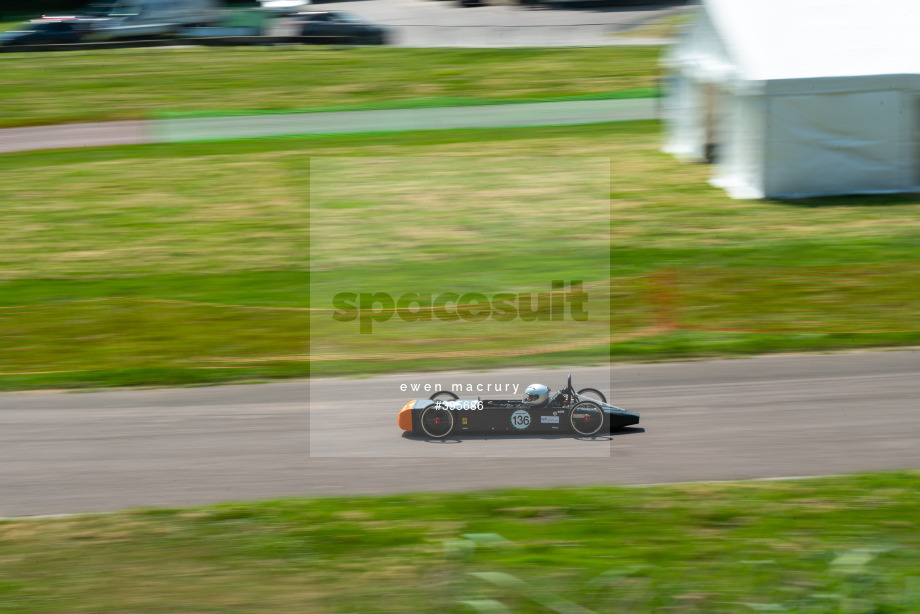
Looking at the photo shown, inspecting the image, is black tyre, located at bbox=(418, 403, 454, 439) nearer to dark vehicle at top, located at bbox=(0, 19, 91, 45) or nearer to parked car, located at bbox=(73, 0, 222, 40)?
parked car, located at bbox=(73, 0, 222, 40)

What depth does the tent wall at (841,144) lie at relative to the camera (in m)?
18.3

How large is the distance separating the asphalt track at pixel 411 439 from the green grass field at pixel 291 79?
19163 mm

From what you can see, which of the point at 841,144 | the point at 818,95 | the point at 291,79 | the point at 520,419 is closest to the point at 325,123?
the point at 291,79

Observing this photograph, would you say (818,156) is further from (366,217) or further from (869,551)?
(869,551)

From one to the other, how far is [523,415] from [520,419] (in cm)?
5

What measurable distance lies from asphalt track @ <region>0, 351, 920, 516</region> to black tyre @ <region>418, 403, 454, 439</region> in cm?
15

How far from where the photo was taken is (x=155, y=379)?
38.2 ft

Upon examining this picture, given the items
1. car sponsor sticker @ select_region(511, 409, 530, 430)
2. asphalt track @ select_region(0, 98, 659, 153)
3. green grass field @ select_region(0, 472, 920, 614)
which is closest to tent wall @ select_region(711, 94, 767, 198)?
asphalt track @ select_region(0, 98, 659, 153)

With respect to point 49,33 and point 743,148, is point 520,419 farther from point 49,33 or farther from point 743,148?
point 49,33

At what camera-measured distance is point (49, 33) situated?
128ft

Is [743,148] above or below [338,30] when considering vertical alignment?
below

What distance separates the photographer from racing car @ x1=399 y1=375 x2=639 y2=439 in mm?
8867

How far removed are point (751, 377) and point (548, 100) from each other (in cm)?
1954

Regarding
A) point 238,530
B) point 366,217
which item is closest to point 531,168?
point 366,217
